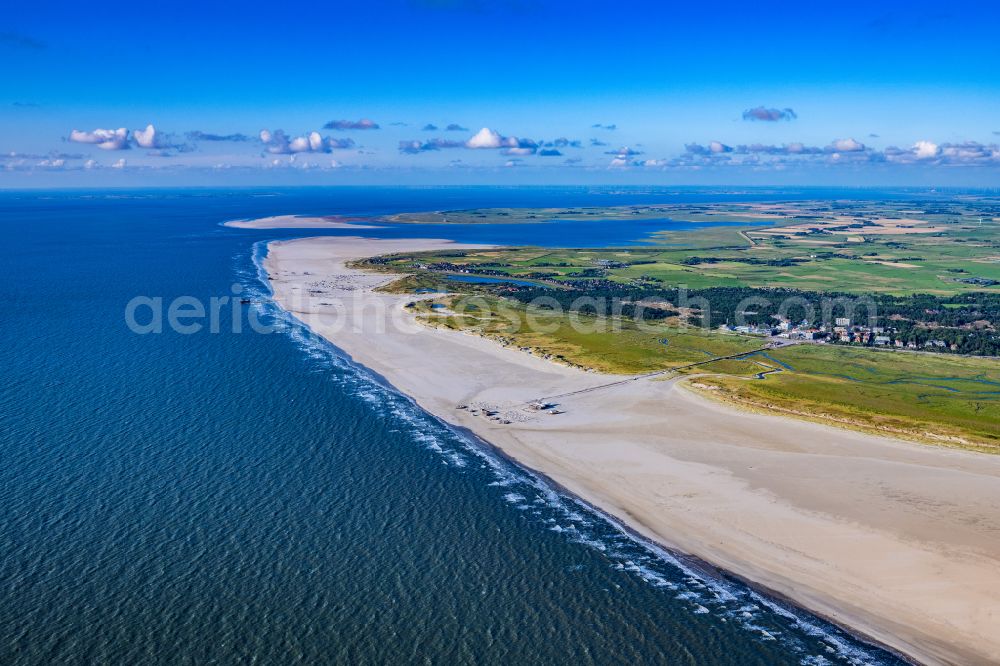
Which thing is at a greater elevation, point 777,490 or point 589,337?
point 589,337

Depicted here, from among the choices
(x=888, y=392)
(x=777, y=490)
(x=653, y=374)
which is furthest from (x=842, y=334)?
(x=777, y=490)

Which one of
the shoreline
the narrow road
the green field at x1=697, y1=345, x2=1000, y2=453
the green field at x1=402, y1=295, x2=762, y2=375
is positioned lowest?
the shoreline

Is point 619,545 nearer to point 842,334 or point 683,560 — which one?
point 683,560

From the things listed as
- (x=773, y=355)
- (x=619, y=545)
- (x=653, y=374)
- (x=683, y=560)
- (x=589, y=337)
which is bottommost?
(x=683, y=560)

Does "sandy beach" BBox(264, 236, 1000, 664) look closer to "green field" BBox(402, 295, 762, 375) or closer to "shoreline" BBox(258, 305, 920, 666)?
"shoreline" BBox(258, 305, 920, 666)

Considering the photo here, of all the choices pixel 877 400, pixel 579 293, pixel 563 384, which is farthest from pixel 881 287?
pixel 563 384

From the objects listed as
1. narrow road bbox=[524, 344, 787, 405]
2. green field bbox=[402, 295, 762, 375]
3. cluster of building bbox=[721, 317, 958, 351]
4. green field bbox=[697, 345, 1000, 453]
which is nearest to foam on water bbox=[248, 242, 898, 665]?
narrow road bbox=[524, 344, 787, 405]

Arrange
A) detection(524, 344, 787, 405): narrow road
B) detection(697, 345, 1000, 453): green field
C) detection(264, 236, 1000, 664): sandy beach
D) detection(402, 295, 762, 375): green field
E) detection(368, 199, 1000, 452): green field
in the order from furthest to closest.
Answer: detection(402, 295, 762, 375): green field
detection(524, 344, 787, 405): narrow road
detection(368, 199, 1000, 452): green field
detection(697, 345, 1000, 453): green field
detection(264, 236, 1000, 664): sandy beach
